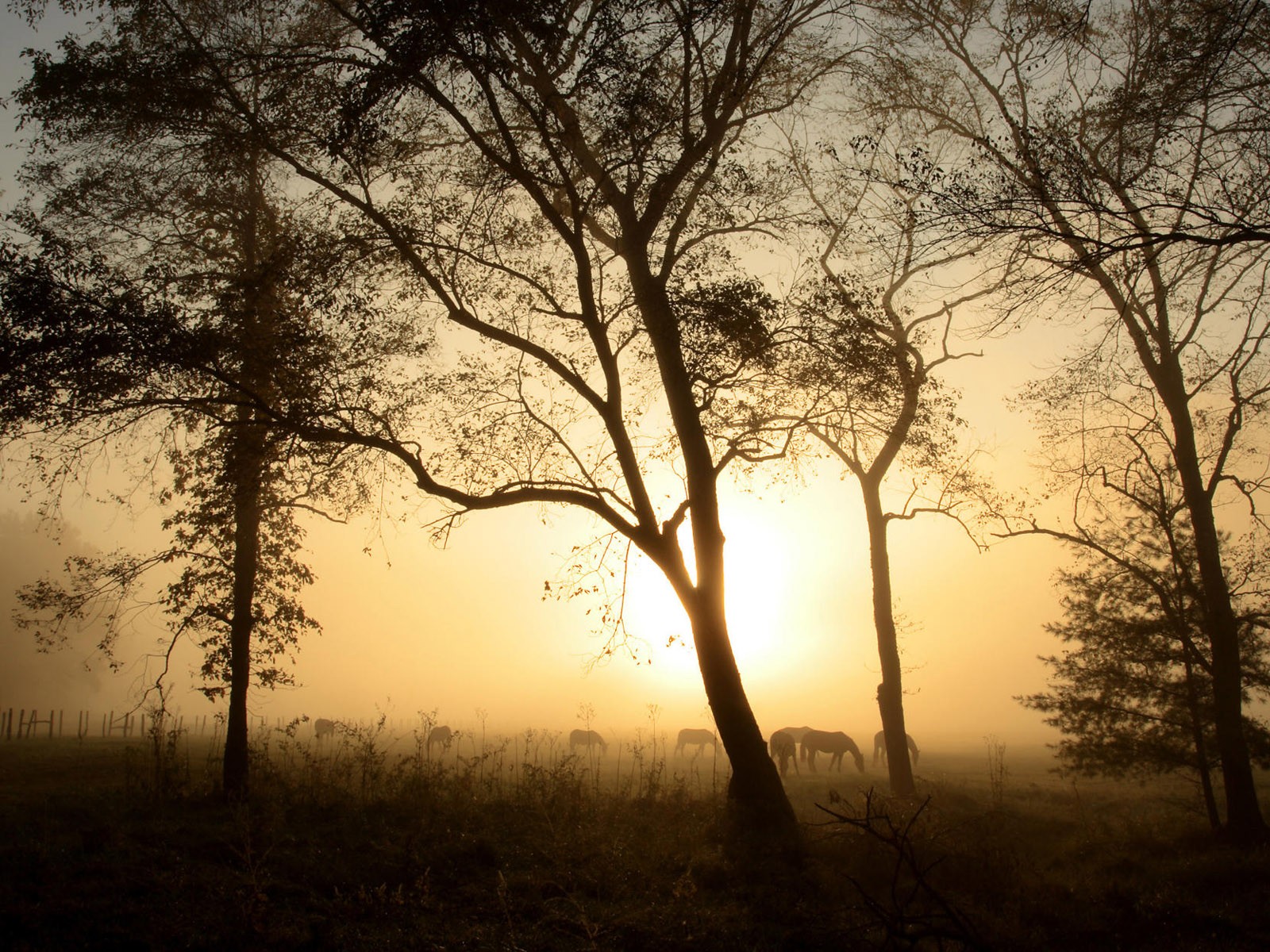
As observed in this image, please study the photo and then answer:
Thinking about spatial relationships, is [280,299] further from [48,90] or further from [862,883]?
[862,883]

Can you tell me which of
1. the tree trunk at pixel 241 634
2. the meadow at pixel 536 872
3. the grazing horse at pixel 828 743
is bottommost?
the grazing horse at pixel 828 743

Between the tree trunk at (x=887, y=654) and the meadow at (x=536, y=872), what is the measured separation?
3863 mm

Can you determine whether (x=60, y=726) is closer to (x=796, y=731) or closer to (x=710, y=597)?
(x=796, y=731)

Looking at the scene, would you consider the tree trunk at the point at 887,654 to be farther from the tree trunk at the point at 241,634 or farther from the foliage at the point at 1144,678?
the tree trunk at the point at 241,634

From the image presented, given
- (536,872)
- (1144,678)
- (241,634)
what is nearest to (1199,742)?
(1144,678)

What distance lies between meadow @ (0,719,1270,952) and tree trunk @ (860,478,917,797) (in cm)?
386

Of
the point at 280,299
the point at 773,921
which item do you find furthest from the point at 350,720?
the point at 773,921

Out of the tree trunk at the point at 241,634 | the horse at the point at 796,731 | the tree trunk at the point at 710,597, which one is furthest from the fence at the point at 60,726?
the horse at the point at 796,731

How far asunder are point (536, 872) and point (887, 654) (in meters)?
11.9

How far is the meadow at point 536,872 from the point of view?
6.80 m

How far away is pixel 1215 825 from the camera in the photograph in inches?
539

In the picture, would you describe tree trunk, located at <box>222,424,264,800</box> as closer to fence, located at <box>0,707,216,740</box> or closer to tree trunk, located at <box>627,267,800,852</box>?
fence, located at <box>0,707,216,740</box>

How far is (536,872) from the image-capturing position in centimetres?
864

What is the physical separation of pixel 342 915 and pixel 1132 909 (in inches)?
313
